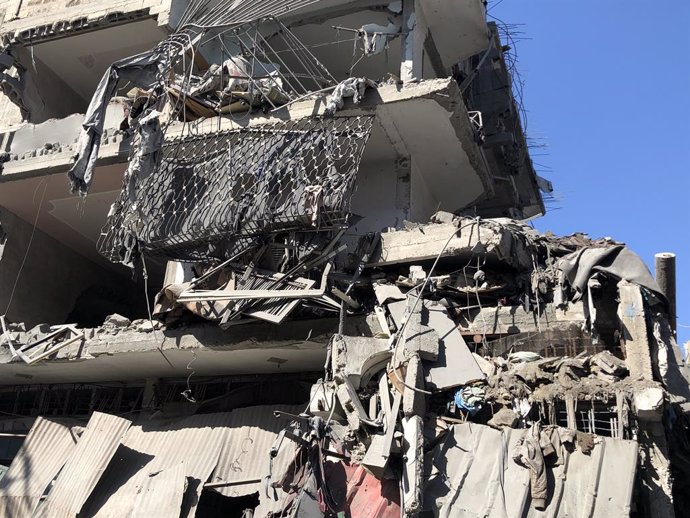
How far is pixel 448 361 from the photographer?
7.21m

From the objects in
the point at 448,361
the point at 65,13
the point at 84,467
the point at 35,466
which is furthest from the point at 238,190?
the point at 65,13

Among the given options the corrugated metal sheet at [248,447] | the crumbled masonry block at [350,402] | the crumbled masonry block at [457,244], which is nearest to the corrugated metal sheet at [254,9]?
the crumbled masonry block at [457,244]

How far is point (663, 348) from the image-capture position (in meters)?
6.84

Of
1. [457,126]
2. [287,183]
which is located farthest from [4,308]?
[457,126]

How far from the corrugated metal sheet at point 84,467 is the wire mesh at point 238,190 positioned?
2.43 meters

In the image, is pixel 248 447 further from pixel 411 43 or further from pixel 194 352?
pixel 411 43

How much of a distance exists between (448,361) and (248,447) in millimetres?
3438

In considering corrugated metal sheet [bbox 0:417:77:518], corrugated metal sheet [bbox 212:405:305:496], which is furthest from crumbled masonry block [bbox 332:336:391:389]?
corrugated metal sheet [bbox 0:417:77:518]

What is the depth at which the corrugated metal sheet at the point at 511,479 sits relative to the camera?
19.0ft

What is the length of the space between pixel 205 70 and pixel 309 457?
7.35m

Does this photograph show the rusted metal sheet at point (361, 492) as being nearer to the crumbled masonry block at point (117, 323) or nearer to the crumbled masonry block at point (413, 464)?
the crumbled masonry block at point (413, 464)

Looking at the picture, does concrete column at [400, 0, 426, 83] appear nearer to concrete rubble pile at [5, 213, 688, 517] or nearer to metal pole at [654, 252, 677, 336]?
concrete rubble pile at [5, 213, 688, 517]

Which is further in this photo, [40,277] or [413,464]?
[40,277]

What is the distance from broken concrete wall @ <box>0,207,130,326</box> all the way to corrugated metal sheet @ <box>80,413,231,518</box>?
3.87m
